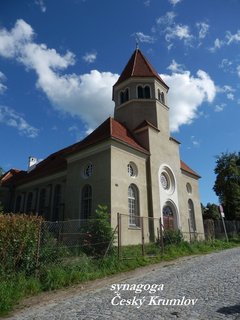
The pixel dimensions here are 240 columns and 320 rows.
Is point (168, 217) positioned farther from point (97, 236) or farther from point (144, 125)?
point (97, 236)

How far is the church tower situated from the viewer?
84.7 feet

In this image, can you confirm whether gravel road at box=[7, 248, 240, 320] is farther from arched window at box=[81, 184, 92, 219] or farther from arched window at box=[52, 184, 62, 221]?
arched window at box=[52, 184, 62, 221]

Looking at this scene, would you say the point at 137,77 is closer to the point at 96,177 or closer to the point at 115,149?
the point at 115,149

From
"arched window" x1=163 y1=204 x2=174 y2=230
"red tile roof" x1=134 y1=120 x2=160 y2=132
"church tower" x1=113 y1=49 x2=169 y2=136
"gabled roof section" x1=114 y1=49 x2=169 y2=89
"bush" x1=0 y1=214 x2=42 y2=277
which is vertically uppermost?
"gabled roof section" x1=114 y1=49 x2=169 y2=89

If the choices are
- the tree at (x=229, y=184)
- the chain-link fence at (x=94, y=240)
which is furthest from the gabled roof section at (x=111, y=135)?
the tree at (x=229, y=184)

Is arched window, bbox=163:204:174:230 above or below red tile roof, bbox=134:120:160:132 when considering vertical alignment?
below

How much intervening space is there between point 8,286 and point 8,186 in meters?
24.3

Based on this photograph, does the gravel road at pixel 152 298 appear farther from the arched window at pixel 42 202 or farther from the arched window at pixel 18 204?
the arched window at pixel 18 204

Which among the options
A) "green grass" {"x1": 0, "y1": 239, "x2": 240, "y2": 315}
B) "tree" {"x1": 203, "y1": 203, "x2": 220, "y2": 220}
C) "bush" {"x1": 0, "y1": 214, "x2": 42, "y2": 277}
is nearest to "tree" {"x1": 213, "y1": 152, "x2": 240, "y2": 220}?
"tree" {"x1": 203, "y1": 203, "x2": 220, "y2": 220}

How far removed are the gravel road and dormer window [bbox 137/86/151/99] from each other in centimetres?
1779

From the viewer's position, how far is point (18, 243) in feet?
32.8

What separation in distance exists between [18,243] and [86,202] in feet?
37.7

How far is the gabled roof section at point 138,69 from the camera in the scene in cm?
2739

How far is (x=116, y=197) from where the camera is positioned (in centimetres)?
1945
